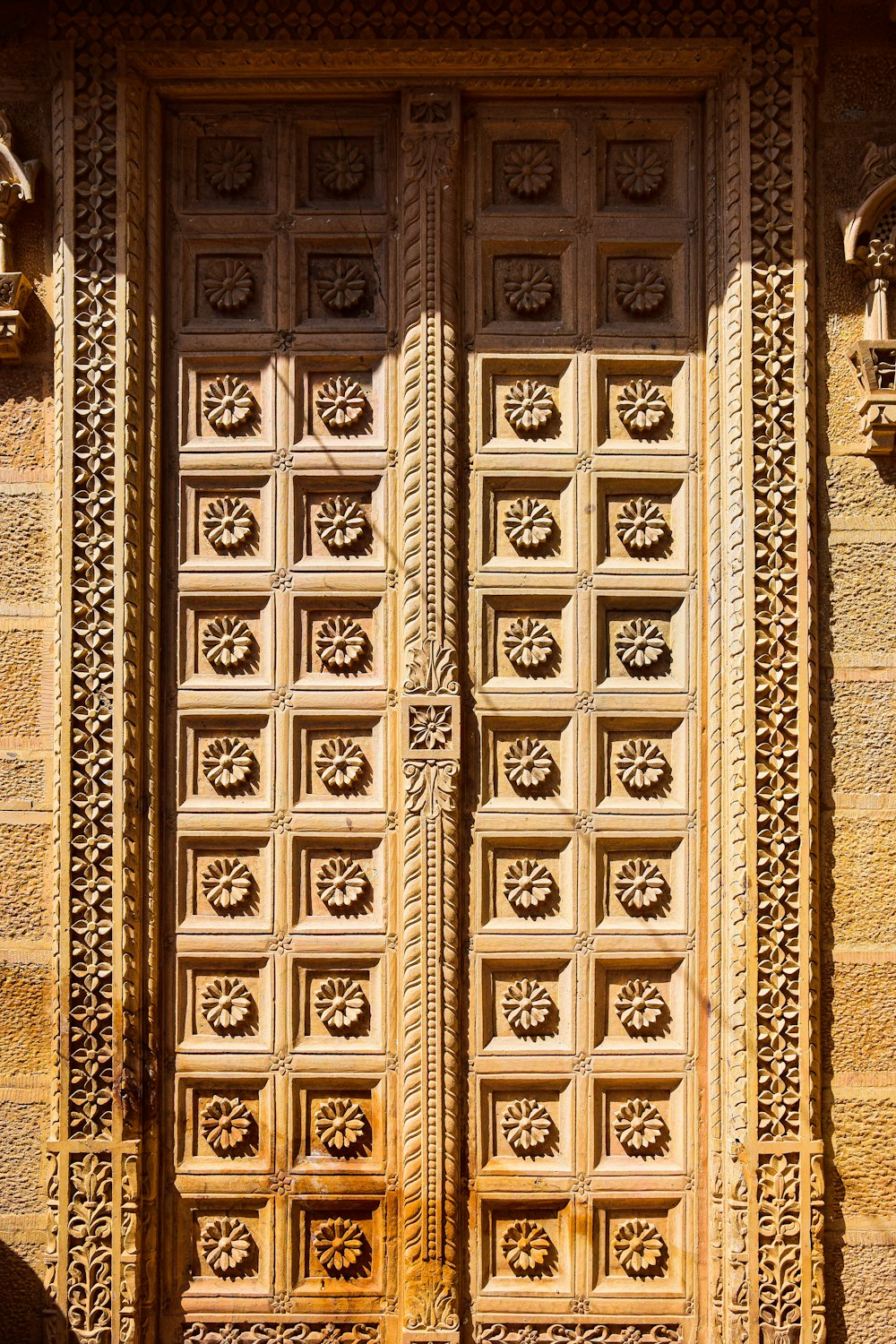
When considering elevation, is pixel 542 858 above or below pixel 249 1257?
above

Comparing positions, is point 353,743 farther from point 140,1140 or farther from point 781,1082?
point 781,1082

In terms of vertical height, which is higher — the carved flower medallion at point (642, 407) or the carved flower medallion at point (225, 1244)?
the carved flower medallion at point (642, 407)

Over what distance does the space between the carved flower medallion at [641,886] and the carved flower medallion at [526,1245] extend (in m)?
1.20

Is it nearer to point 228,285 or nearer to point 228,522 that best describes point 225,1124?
point 228,522

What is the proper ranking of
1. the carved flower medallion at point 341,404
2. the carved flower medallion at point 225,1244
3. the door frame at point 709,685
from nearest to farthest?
the door frame at point 709,685
the carved flower medallion at point 225,1244
the carved flower medallion at point 341,404

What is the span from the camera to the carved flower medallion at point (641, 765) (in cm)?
375

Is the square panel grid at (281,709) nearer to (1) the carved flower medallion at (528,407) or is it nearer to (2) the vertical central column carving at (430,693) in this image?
(2) the vertical central column carving at (430,693)

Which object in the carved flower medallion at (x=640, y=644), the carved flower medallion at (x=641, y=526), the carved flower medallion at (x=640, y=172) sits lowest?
the carved flower medallion at (x=640, y=644)

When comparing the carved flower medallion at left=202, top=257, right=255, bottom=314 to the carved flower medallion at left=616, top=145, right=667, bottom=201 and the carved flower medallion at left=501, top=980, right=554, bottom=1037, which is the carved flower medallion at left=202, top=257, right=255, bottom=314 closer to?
the carved flower medallion at left=616, top=145, right=667, bottom=201

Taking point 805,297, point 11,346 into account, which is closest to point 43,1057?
point 11,346

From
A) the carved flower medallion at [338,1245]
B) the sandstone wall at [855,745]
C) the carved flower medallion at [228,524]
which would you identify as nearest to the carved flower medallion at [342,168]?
the carved flower medallion at [228,524]

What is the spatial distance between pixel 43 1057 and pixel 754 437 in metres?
3.35

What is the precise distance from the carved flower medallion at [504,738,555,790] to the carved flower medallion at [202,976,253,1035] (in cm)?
125

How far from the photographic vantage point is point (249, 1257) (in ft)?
12.2
